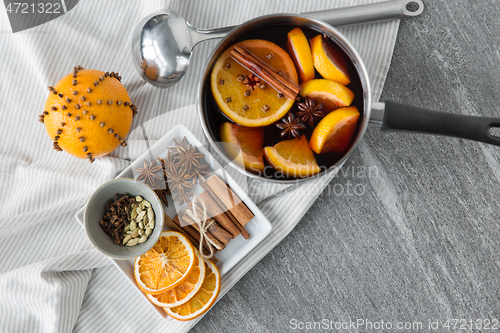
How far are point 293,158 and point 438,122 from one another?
0.28 metres

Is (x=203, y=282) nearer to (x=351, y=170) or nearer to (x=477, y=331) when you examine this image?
(x=351, y=170)

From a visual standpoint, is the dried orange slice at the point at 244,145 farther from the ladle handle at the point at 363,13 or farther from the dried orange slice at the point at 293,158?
the ladle handle at the point at 363,13

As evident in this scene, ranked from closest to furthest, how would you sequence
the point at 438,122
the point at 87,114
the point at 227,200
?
the point at 438,122, the point at 87,114, the point at 227,200

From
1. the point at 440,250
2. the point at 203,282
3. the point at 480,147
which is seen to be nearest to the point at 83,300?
the point at 203,282

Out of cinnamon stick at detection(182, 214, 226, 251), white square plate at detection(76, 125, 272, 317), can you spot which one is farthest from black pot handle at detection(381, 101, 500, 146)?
cinnamon stick at detection(182, 214, 226, 251)

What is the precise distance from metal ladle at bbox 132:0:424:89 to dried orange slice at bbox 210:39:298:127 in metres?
0.11

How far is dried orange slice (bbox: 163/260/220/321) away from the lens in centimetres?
84

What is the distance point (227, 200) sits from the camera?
0.85 meters

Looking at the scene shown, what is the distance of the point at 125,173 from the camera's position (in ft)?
2.78

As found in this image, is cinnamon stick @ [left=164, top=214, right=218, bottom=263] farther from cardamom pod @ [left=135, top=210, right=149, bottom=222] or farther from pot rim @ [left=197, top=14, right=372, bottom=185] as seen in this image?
pot rim @ [left=197, top=14, right=372, bottom=185]

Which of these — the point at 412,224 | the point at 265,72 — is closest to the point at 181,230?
the point at 265,72

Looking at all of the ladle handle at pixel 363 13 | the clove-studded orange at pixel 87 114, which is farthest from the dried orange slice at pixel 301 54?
the clove-studded orange at pixel 87 114

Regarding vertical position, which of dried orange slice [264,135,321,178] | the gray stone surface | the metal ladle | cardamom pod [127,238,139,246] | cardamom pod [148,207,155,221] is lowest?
the gray stone surface

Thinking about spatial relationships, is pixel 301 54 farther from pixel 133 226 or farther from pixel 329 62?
pixel 133 226
